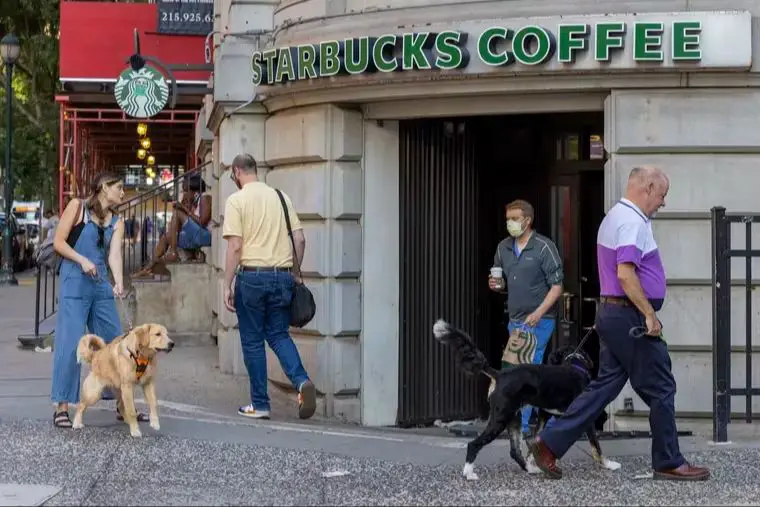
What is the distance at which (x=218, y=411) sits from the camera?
9727 mm

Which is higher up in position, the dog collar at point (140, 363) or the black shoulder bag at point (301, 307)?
the black shoulder bag at point (301, 307)

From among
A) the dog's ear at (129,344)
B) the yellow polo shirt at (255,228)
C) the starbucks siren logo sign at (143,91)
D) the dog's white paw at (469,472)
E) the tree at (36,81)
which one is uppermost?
the tree at (36,81)

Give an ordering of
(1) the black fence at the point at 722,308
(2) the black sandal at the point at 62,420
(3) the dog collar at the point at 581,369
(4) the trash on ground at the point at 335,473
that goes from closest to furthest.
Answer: (4) the trash on ground at the point at 335,473 < (3) the dog collar at the point at 581,369 < (1) the black fence at the point at 722,308 < (2) the black sandal at the point at 62,420

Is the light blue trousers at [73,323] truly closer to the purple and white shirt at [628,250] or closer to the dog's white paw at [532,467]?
the dog's white paw at [532,467]

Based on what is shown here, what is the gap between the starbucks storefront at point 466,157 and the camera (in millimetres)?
8828

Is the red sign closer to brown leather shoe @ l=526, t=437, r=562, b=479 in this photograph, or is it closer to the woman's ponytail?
the woman's ponytail

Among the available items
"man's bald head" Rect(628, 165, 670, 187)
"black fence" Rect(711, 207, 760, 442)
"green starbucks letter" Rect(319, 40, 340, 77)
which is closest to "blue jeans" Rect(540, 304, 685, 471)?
"man's bald head" Rect(628, 165, 670, 187)

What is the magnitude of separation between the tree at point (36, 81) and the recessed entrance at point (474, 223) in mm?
26808

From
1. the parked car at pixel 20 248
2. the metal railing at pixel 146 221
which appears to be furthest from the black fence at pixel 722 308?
the parked car at pixel 20 248

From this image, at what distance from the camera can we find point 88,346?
26.8 feet

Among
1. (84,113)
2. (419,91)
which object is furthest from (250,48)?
(84,113)

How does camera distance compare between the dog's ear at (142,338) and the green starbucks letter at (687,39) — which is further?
the green starbucks letter at (687,39)

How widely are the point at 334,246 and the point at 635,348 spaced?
381 centimetres

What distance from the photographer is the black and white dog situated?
692cm
